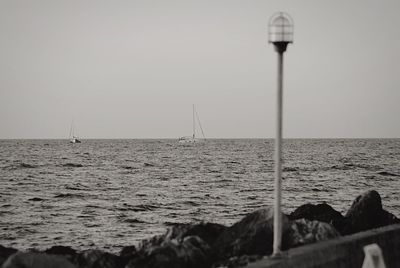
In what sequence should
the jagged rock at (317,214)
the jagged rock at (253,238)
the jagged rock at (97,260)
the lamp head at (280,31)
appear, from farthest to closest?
the jagged rock at (317,214) < the jagged rock at (97,260) < the jagged rock at (253,238) < the lamp head at (280,31)

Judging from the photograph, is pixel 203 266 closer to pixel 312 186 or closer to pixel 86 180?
pixel 312 186

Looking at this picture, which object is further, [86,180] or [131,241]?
[86,180]

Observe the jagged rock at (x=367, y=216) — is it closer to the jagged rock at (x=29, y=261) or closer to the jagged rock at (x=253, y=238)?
the jagged rock at (x=253, y=238)

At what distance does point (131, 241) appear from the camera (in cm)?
1678

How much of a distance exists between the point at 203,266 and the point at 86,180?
3576 centimetres

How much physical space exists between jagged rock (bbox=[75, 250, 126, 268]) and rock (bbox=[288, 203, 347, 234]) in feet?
12.2

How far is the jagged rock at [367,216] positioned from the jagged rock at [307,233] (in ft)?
6.66

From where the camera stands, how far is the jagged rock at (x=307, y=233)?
7156 millimetres

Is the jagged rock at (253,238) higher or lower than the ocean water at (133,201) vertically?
higher

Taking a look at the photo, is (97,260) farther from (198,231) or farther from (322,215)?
(322,215)

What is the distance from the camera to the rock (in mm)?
9988

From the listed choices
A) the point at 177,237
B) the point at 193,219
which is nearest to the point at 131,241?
the point at 193,219

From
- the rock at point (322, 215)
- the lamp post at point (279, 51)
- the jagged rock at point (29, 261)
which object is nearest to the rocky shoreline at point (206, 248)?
the jagged rock at point (29, 261)

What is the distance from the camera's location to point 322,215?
1037cm
